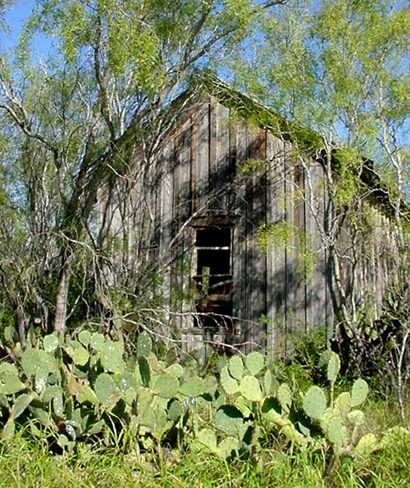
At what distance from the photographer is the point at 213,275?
1210 cm

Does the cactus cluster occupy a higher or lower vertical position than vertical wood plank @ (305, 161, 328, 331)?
lower

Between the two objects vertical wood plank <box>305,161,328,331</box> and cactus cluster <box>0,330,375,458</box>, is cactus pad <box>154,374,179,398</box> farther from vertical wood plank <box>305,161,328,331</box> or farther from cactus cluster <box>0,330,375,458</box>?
vertical wood plank <box>305,161,328,331</box>

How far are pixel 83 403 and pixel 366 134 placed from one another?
7309 millimetres

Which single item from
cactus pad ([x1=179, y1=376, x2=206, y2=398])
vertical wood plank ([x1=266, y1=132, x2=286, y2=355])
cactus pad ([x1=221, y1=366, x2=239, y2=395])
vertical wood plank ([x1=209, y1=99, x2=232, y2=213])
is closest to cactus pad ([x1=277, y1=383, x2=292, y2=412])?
cactus pad ([x1=221, y1=366, x2=239, y2=395])

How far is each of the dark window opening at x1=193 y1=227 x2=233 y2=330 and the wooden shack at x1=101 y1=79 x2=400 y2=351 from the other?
0.06ft

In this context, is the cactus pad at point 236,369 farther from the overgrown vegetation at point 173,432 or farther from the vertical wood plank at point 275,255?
the vertical wood plank at point 275,255

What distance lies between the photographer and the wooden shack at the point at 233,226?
1160 cm

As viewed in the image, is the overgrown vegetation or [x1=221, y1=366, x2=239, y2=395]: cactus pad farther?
[x1=221, y1=366, x2=239, y2=395]: cactus pad

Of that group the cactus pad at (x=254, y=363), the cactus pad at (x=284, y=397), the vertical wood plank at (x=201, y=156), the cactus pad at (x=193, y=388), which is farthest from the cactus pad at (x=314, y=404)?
the vertical wood plank at (x=201, y=156)

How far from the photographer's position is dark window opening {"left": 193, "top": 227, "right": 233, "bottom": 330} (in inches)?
477

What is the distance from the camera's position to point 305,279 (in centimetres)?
1158

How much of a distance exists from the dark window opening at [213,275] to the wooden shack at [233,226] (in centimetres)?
2

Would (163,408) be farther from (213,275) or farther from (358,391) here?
(213,275)

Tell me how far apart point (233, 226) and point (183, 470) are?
766 centimetres
